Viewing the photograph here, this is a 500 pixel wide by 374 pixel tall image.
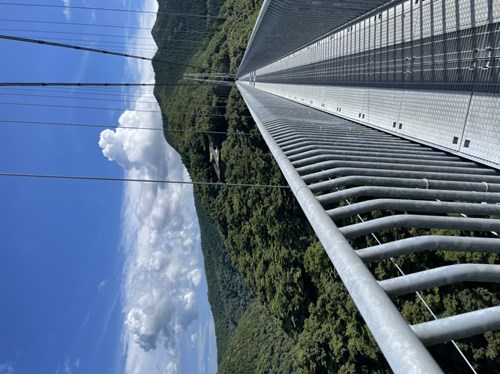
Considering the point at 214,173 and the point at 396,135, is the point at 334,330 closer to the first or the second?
the point at 396,135

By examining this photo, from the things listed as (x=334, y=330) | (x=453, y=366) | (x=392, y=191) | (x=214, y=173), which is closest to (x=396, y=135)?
(x=453, y=366)

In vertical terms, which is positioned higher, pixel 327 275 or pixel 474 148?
pixel 474 148

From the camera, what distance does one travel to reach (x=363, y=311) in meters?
2.45

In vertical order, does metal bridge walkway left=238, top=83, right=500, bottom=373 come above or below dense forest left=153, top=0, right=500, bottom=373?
above

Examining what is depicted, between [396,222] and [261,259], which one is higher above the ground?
[396,222]

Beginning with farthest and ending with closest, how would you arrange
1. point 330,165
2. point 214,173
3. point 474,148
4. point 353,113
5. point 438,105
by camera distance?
1. point 214,173
2. point 353,113
3. point 438,105
4. point 474,148
5. point 330,165

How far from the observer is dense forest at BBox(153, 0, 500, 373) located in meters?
11.8

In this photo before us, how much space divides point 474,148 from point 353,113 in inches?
324

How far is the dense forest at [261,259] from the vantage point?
11.8 meters

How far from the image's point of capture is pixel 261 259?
31969 mm

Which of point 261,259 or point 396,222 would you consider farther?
point 261,259

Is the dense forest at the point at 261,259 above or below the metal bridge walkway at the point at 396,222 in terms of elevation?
below

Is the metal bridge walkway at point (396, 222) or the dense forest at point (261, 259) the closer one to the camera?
the metal bridge walkway at point (396, 222)

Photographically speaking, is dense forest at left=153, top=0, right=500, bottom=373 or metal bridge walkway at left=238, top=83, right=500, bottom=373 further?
dense forest at left=153, top=0, right=500, bottom=373
